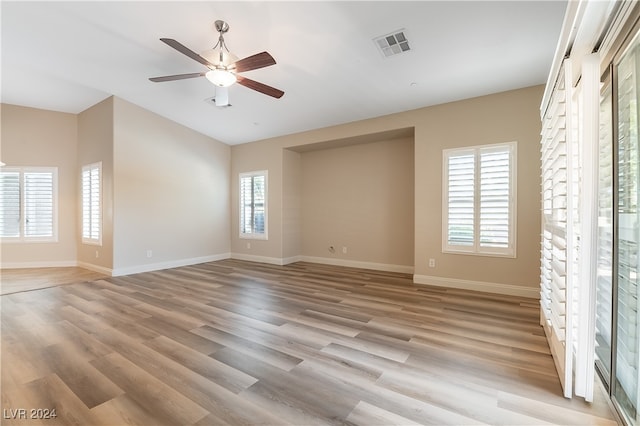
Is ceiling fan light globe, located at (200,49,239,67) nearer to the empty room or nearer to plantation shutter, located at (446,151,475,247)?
the empty room

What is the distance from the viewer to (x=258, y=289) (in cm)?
453

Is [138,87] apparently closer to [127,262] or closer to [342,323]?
[127,262]

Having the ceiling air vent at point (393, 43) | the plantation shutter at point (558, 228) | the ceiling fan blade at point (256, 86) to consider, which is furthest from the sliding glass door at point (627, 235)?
the ceiling fan blade at point (256, 86)

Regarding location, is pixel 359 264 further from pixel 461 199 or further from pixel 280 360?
pixel 280 360

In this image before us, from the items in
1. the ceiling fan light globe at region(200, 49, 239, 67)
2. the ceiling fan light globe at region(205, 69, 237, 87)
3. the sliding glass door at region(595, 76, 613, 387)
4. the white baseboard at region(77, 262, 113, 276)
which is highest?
the ceiling fan light globe at region(200, 49, 239, 67)

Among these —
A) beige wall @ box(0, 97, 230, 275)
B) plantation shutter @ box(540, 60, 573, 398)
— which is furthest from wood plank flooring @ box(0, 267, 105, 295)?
plantation shutter @ box(540, 60, 573, 398)

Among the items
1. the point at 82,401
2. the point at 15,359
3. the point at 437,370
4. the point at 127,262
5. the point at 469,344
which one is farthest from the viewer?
the point at 127,262

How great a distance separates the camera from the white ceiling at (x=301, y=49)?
2.89 meters

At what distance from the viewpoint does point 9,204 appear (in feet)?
20.2

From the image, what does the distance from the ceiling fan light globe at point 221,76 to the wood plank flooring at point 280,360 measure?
275 centimetres

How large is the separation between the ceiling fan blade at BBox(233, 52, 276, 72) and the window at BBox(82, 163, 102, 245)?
462 centimetres

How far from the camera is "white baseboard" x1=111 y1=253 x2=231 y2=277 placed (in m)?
5.49

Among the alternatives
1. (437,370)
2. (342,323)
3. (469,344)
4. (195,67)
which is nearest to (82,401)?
(342,323)

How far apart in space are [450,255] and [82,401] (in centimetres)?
469
